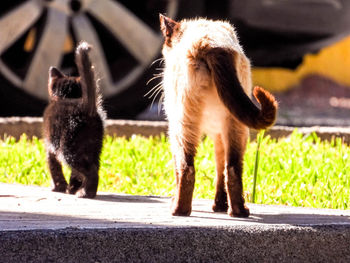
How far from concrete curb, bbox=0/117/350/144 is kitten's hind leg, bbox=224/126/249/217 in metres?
2.94

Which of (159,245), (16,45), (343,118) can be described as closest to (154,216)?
(159,245)

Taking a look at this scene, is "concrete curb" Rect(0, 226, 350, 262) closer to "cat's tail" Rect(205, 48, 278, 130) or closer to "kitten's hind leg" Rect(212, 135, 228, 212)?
"cat's tail" Rect(205, 48, 278, 130)

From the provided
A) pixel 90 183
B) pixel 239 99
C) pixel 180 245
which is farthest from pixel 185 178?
pixel 90 183

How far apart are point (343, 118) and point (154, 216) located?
22.8 ft

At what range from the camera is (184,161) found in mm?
3854

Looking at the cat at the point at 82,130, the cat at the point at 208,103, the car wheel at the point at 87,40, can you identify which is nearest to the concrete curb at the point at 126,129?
the car wheel at the point at 87,40

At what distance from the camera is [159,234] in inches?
130

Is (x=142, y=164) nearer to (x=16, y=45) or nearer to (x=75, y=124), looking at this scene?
(x=75, y=124)

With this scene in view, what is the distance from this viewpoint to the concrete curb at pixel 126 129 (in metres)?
6.76

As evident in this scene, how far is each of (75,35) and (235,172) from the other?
12.5ft

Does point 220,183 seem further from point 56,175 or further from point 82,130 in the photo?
point 56,175

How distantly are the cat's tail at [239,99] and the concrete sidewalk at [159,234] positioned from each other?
42cm

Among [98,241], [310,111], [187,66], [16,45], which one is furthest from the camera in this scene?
[310,111]

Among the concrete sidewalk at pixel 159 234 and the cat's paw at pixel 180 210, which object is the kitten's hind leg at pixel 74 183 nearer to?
the concrete sidewalk at pixel 159 234
